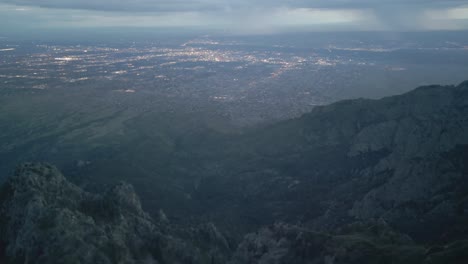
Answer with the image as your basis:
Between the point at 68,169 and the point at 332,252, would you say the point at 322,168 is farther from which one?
the point at 68,169

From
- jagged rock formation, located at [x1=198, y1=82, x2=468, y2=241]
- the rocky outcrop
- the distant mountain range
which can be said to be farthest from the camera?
jagged rock formation, located at [x1=198, y1=82, x2=468, y2=241]

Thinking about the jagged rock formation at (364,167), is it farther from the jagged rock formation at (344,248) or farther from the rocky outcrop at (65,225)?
the rocky outcrop at (65,225)

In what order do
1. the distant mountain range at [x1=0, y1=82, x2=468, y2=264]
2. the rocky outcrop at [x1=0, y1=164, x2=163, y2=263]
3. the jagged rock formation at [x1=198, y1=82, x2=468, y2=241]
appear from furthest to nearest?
the jagged rock formation at [x1=198, y1=82, x2=468, y2=241] < the distant mountain range at [x1=0, y1=82, x2=468, y2=264] < the rocky outcrop at [x1=0, y1=164, x2=163, y2=263]

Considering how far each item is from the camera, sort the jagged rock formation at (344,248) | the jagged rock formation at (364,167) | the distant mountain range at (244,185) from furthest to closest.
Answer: the jagged rock formation at (364,167) < the distant mountain range at (244,185) < the jagged rock formation at (344,248)

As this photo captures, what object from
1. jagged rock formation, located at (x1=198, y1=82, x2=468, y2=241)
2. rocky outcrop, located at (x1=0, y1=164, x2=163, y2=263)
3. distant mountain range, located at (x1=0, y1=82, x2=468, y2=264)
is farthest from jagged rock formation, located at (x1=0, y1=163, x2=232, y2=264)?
jagged rock formation, located at (x1=198, y1=82, x2=468, y2=241)

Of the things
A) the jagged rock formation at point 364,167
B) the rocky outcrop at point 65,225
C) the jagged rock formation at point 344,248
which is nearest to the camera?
the jagged rock formation at point 344,248

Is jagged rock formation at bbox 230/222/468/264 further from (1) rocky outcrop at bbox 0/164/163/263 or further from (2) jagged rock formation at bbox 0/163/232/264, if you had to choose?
(1) rocky outcrop at bbox 0/164/163/263

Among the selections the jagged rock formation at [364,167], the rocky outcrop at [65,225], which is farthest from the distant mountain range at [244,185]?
the jagged rock formation at [364,167]

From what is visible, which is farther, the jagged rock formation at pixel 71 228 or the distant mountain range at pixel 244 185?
the distant mountain range at pixel 244 185

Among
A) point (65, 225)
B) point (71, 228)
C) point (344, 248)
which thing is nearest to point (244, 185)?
point (344, 248)

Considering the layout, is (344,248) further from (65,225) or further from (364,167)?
(364,167)
